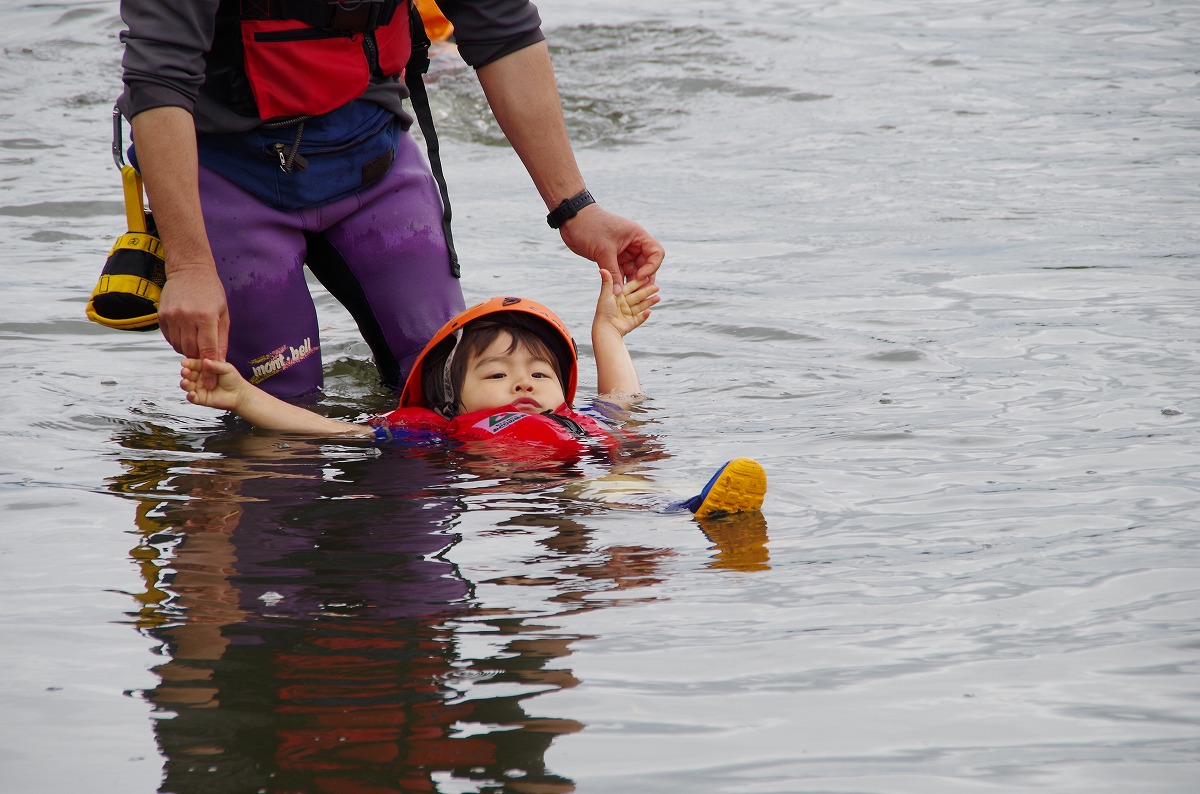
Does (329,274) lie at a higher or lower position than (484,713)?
higher

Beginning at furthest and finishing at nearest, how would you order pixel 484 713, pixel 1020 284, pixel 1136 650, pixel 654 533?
pixel 1020 284, pixel 654 533, pixel 1136 650, pixel 484 713

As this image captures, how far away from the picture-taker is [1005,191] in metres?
8.68

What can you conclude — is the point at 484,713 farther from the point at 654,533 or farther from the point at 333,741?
the point at 654,533

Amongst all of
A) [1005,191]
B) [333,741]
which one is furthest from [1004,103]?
[333,741]

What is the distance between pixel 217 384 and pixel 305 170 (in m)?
0.76

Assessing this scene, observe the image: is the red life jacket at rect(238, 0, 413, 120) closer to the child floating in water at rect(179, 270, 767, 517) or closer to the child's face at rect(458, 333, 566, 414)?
the child floating in water at rect(179, 270, 767, 517)

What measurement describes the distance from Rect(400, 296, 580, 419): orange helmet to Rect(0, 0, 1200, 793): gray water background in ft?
1.39

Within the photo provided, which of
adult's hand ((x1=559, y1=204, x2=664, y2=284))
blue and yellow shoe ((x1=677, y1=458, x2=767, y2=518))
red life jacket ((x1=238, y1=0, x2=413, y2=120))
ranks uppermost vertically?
red life jacket ((x1=238, y1=0, x2=413, y2=120))

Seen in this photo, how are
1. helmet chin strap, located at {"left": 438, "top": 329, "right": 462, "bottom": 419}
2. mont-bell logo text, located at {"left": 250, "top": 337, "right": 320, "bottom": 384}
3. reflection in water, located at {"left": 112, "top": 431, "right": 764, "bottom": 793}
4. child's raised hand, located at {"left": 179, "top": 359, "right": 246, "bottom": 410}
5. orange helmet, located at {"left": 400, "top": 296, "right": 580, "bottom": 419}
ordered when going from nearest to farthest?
reflection in water, located at {"left": 112, "top": 431, "right": 764, "bottom": 793} → child's raised hand, located at {"left": 179, "top": 359, "right": 246, "bottom": 410} → mont-bell logo text, located at {"left": 250, "top": 337, "right": 320, "bottom": 384} → orange helmet, located at {"left": 400, "top": 296, "right": 580, "bottom": 419} → helmet chin strap, located at {"left": 438, "top": 329, "right": 462, "bottom": 419}

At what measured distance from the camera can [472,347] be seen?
4.50 m

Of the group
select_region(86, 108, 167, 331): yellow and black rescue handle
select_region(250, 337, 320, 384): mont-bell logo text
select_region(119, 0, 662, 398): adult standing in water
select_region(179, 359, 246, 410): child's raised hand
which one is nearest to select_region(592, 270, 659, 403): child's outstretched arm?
select_region(119, 0, 662, 398): adult standing in water

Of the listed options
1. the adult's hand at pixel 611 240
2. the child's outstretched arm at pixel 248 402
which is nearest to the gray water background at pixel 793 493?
the child's outstretched arm at pixel 248 402

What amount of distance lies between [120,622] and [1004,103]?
10928 mm

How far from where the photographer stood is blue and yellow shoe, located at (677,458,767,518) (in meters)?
3.35
